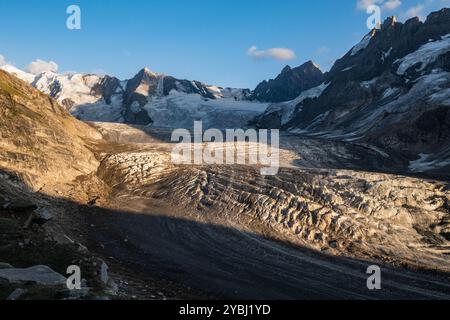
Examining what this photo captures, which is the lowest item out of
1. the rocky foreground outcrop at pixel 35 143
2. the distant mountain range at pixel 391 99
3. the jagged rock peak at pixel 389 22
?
the rocky foreground outcrop at pixel 35 143

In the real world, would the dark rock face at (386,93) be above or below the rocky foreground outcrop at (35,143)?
above

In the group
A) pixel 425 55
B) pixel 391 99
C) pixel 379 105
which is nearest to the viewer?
pixel 391 99

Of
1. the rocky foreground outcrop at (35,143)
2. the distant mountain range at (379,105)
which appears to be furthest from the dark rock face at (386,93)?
the rocky foreground outcrop at (35,143)

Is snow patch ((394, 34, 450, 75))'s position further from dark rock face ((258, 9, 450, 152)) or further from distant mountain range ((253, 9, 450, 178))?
dark rock face ((258, 9, 450, 152))

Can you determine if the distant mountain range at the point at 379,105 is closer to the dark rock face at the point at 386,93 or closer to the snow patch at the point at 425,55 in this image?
the dark rock face at the point at 386,93

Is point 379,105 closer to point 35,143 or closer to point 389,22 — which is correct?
point 389,22

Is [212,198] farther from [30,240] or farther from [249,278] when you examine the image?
[30,240]

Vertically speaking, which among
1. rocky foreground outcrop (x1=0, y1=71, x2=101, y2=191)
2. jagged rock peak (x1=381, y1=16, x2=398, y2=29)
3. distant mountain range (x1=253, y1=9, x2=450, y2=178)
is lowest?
rocky foreground outcrop (x1=0, y1=71, x2=101, y2=191)

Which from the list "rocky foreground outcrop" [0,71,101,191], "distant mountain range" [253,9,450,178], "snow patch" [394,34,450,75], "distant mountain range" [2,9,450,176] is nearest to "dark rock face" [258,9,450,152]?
"distant mountain range" [253,9,450,178]

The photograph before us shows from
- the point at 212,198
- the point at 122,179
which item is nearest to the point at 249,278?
the point at 212,198

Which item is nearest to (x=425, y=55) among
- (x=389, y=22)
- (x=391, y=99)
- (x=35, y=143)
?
(x=391, y=99)

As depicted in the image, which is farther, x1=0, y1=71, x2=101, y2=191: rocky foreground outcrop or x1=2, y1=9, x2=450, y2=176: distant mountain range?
x1=2, y1=9, x2=450, y2=176: distant mountain range
